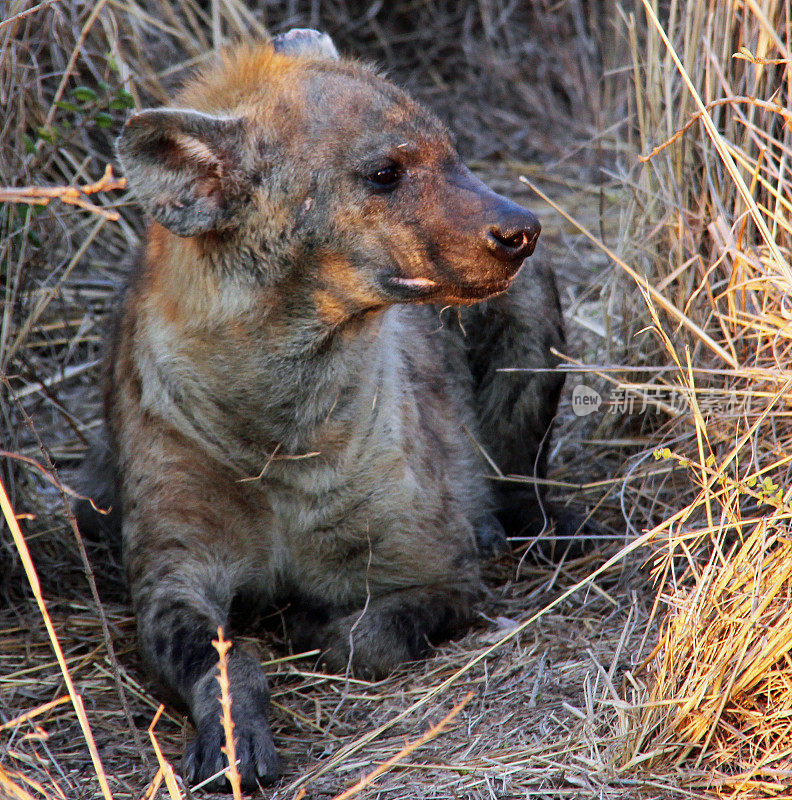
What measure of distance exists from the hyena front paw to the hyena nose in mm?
1198

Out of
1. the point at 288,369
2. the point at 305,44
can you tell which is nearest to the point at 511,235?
the point at 288,369

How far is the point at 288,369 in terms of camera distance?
9.15ft

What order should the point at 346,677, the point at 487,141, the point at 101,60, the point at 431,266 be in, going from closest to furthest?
the point at 431,266 → the point at 346,677 → the point at 101,60 → the point at 487,141

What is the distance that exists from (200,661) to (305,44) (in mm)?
1727

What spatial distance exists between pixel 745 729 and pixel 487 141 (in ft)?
14.6

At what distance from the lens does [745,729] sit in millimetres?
2273

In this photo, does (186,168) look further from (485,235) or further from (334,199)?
(485,235)

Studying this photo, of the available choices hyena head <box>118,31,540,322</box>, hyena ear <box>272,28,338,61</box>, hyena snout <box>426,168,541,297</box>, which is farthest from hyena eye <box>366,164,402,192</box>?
hyena ear <box>272,28,338,61</box>

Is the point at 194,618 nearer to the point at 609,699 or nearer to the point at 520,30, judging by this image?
the point at 609,699

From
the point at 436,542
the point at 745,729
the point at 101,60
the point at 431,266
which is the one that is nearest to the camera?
the point at 745,729

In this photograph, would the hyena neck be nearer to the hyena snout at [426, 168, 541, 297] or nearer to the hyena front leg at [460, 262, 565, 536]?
the hyena snout at [426, 168, 541, 297]

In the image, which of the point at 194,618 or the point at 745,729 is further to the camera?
the point at 194,618

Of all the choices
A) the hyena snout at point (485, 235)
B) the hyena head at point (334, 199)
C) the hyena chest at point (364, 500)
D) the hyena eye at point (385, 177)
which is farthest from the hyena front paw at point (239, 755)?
the hyena eye at point (385, 177)

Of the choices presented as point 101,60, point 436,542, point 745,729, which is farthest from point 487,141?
point 745,729
